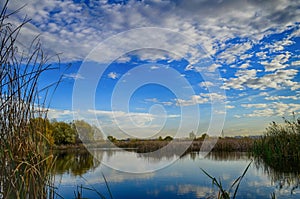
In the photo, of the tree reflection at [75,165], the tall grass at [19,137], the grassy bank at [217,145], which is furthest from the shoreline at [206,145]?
the tall grass at [19,137]

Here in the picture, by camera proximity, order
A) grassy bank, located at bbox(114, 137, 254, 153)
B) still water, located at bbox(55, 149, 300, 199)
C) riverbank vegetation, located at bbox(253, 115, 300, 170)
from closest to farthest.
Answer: still water, located at bbox(55, 149, 300, 199), riverbank vegetation, located at bbox(253, 115, 300, 170), grassy bank, located at bbox(114, 137, 254, 153)

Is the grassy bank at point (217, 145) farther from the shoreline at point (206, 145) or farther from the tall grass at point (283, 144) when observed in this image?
the tall grass at point (283, 144)

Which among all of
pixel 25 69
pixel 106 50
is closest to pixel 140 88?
pixel 106 50

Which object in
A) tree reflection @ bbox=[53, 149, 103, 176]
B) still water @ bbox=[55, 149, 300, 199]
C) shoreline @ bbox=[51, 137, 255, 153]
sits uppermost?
shoreline @ bbox=[51, 137, 255, 153]

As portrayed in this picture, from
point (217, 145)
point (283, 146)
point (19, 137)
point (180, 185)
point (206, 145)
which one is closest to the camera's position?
point (19, 137)

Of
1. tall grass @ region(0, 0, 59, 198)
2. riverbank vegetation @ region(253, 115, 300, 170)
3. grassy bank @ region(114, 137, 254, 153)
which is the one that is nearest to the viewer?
tall grass @ region(0, 0, 59, 198)

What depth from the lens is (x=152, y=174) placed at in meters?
6.55

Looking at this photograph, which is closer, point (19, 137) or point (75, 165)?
point (19, 137)

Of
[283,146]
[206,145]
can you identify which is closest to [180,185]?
[283,146]

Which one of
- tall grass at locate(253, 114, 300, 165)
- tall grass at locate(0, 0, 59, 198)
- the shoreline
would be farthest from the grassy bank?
tall grass at locate(0, 0, 59, 198)

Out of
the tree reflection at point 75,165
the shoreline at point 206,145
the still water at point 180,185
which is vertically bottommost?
the tree reflection at point 75,165

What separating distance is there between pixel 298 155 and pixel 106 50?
524cm

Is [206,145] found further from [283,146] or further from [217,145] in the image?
[283,146]

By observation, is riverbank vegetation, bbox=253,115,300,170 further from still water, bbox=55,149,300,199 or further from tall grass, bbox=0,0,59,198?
tall grass, bbox=0,0,59,198
